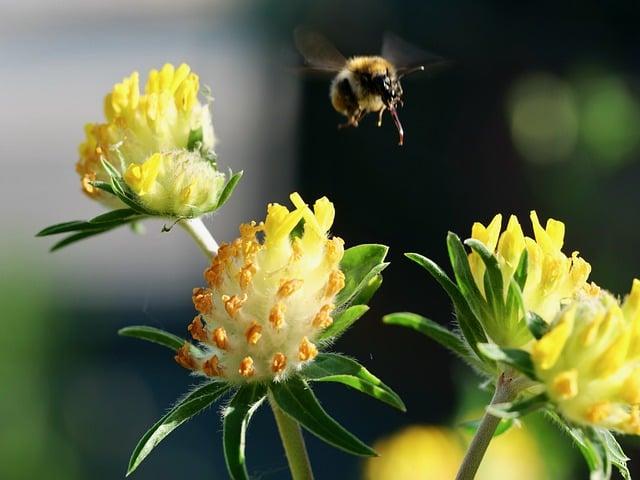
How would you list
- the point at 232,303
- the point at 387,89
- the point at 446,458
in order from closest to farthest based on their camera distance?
the point at 232,303
the point at 387,89
the point at 446,458

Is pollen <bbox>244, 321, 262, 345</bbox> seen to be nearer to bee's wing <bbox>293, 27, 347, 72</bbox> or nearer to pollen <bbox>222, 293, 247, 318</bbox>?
pollen <bbox>222, 293, 247, 318</bbox>

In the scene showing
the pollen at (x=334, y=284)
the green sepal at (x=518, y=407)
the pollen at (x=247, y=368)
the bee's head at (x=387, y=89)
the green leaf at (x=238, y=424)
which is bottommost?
the green leaf at (x=238, y=424)

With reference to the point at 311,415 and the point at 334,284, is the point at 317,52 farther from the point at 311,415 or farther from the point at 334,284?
the point at 311,415

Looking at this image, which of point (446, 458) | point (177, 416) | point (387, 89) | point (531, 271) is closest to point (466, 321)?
point (531, 271)

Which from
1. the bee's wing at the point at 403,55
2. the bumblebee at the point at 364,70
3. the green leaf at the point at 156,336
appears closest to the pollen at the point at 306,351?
the green leaf at the point at 156,336

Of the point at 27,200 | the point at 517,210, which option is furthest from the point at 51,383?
the point at 27,200

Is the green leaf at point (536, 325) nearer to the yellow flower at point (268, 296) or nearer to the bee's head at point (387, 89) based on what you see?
the yellow flower at point (268, 296)
